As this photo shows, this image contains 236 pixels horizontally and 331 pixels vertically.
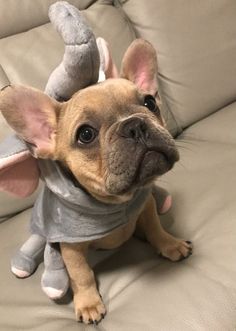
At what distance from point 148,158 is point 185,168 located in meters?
0.53

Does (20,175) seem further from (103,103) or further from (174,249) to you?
(174,249)

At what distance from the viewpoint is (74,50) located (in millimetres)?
716

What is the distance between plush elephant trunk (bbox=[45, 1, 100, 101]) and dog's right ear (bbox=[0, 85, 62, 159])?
45 mm

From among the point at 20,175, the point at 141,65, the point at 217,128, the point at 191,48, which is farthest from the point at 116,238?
the point at 191,48

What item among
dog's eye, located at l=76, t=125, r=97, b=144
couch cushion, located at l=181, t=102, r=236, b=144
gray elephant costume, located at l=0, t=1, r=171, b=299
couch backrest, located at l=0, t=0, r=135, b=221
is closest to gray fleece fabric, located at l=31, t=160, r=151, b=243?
gray elephant costume, located at l=0, t=1, r=171, b=299

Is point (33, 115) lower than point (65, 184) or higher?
higher

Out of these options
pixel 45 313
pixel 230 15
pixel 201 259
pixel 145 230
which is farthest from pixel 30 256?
pixel 230 15

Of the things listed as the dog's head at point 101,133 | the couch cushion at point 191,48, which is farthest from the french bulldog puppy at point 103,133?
the couch cushion at point 191,48

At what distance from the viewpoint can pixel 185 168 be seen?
1226 mm

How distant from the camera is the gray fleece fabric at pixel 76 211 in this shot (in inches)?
32.5

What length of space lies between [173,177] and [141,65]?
16.4 inches

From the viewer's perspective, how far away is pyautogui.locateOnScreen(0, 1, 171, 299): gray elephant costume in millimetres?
721

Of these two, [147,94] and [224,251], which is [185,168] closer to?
[224,251]

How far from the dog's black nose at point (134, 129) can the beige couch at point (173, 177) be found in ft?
1.09
